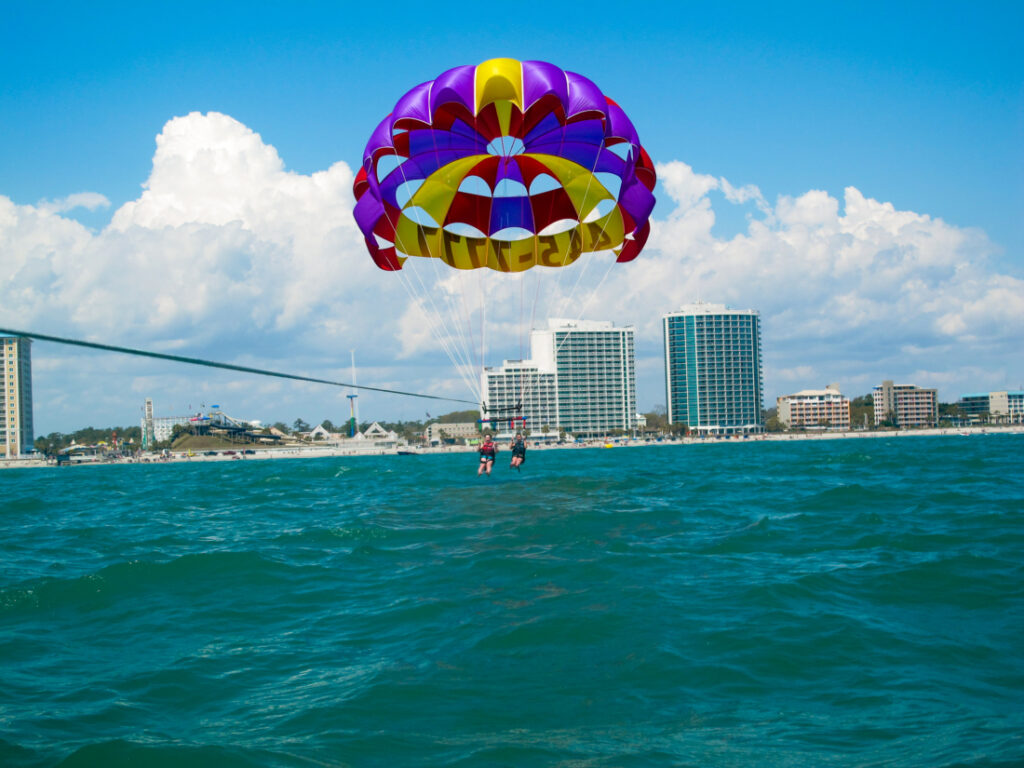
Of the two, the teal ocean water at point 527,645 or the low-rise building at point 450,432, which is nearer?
A: the teal ocean water at point 527,645

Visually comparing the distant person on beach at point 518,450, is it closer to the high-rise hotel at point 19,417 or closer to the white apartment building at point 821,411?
the high-rise hotel at point 19,417

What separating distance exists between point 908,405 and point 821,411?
1768cm

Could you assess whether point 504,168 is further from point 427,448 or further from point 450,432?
point 450,432

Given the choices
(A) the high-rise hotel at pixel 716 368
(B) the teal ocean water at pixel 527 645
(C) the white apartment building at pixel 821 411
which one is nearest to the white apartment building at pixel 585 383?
(A) the high-rise hotel at pixel 716 368

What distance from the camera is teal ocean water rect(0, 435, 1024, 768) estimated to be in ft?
14.4

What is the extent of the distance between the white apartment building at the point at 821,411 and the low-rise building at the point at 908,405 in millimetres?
7776

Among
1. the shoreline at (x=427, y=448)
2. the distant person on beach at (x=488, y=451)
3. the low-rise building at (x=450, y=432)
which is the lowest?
the shoreline at (x=427, y=448)

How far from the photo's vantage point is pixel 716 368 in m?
128

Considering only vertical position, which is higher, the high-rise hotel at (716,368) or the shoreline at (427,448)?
the high-rise hotel at (716,368)

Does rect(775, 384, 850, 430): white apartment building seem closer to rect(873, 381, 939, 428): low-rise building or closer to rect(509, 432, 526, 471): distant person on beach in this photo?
rect(873, 381, 939, 428): low-rise building

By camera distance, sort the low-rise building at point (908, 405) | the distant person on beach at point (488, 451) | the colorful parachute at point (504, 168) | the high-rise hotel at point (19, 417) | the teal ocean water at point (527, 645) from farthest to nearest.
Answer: the low-rise building at point (908, 405)
the high-rise hotel at point (19, 417)
the distant person on beach at point (488, 451)
the colorful parachute at point (504, 168)
the teal ocean water at point (527, 645)

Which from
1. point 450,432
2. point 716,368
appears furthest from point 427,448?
point 716,368

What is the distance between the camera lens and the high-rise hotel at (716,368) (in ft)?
420

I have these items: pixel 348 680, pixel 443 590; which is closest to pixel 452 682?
pixel 348 680
